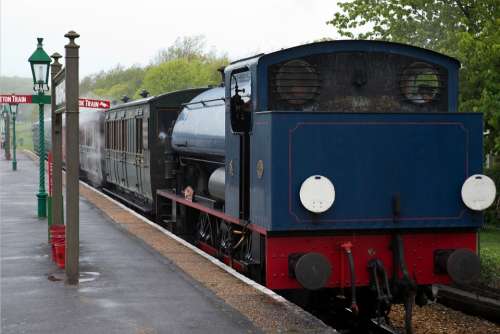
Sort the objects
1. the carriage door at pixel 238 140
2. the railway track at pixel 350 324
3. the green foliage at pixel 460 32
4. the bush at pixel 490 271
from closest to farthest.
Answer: the carriage door at pixel 238 140
the railway track at pixel 350 324
the bush at pixel 490 271
the green foliage at pixel 460 32

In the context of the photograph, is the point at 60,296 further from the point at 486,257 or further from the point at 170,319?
the point at 486,257

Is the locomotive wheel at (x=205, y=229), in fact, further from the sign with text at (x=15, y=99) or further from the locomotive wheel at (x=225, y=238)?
the sign with text at (x=15, y=99)

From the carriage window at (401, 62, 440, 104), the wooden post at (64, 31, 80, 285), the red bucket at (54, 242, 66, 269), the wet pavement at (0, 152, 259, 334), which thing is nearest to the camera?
the wet pavement at (0, 152, 259, 334)

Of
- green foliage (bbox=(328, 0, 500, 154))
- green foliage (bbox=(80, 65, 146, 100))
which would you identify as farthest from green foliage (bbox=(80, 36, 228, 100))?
green foliage (bbox=(328, 0, 500, 154))

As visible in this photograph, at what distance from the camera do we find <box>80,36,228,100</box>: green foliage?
6888 cm

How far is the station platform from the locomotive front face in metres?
0.71

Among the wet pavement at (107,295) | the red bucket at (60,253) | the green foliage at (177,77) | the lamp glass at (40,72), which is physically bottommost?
the wet pavement at (107,295)

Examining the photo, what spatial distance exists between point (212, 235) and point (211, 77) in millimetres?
59058

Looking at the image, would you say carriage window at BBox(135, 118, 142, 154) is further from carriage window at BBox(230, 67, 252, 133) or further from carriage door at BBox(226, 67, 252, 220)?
carriage window at BBox(230, 67, 252, 133)

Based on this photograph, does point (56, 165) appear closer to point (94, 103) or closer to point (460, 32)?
point (94, 103)

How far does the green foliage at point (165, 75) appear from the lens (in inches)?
2712

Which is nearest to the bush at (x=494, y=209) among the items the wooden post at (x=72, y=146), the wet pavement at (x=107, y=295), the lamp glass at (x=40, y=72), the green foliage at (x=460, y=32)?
the green foliage at (x=460, y=32)

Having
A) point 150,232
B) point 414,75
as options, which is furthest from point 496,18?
point 414,75

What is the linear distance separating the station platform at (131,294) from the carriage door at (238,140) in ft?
3.37
